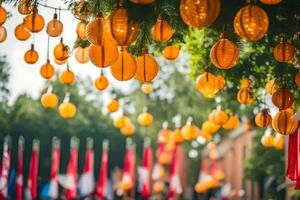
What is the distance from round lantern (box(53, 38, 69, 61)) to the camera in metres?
8.65

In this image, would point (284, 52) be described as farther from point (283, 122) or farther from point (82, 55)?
point (82, 55)

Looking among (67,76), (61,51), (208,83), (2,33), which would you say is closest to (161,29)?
(208,83)

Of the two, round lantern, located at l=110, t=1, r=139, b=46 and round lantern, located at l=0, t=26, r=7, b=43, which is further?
round lantern, located at l=0, t=26, r=7, b=43

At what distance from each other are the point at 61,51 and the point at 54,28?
389 mm

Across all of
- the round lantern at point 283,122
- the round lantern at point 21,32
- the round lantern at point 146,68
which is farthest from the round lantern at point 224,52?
the round lantern at point 21,32

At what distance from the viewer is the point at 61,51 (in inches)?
343

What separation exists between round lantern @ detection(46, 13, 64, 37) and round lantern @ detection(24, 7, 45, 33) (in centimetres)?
41

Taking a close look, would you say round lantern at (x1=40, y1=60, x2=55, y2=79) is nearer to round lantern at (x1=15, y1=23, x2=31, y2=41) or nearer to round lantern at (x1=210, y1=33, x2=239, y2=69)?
round lantern at (x1=15, y1=23, x2=31, y2=41)

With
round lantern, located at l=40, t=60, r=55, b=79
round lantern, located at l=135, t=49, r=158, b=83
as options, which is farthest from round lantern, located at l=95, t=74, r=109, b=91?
round lantern, located at l=135, t=49, r=158, b=83

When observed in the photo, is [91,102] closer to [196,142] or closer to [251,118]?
[196,142]

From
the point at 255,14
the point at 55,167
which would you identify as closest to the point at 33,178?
the point at 55,167

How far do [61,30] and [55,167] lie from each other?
15.1 m

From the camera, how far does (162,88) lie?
3234 centimetres

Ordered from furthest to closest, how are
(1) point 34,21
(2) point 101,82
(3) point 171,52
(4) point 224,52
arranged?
(2) point 101,82
(3) point 171,52
(1) point 34,21
(4) point 224,52
